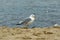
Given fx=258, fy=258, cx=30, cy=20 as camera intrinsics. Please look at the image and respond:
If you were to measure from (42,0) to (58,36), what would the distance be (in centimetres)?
1308

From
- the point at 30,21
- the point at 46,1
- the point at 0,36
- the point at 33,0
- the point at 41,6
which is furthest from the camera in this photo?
the point at 33,0

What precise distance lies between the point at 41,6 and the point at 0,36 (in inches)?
407

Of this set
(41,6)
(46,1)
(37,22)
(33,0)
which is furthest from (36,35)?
(33,0)

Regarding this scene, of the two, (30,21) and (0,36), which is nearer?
(0,36)

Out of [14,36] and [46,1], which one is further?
[46,1]

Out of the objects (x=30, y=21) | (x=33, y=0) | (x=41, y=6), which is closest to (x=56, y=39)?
(x=30, y=21)

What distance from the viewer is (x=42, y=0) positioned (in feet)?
66.4

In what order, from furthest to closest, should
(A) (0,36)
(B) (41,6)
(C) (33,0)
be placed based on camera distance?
1. (C) (33,0)
2. (B) (41,6)
3. (A) (0,36)

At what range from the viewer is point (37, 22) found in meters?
11.8

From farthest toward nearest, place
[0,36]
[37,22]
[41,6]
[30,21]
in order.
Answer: [41,6] → [37,22] → [30,21] → [0,36]

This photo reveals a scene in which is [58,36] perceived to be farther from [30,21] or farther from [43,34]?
[30,21]

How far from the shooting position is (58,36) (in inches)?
288

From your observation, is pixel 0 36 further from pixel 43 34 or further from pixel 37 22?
pixel 37 22

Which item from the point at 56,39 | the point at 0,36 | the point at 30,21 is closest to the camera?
the point at 56,39
